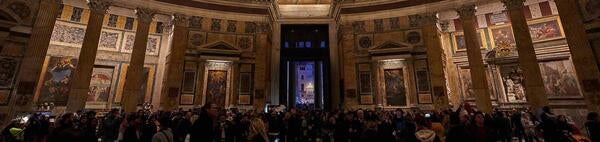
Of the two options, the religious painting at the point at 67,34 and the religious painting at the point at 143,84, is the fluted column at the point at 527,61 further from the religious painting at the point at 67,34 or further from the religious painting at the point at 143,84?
the religious painting at the point at 67,34

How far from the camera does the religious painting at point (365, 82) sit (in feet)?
51.5

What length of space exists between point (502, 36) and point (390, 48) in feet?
22.9

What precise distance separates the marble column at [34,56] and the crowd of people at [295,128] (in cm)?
508

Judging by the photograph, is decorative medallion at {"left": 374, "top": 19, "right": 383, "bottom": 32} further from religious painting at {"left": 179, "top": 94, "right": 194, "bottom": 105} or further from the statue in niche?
religious painting at {"left": 179, "top": 94, "right": 194, "bottom": 105}

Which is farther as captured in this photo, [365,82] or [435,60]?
[365,82]

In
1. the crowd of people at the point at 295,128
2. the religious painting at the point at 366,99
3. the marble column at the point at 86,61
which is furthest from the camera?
the religious painting at the point at 366,99

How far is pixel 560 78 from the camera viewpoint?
44.2 ft

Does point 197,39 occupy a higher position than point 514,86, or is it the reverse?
point 197,39

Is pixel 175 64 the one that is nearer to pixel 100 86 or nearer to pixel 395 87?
pixel 100 86

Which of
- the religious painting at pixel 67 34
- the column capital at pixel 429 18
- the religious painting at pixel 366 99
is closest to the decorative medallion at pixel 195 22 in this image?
the religious painting at pixel 67 34

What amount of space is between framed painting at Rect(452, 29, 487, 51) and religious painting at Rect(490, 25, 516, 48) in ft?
1.66

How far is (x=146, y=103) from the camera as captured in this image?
14852mm

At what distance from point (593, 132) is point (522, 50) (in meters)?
8.74

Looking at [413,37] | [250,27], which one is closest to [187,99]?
[250,27]
